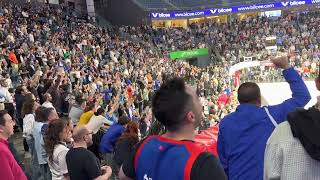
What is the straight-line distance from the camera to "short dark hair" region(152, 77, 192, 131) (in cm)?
208

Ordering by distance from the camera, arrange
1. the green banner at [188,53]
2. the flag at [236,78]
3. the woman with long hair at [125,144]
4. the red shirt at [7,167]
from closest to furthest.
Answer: the red shirt at [7,167] < the woman with long hair at [125,144] < the flag at [236,78] < the green banner at [188,53]

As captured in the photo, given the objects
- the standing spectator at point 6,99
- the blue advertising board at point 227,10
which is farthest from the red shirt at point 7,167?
the blue advertising board at point 227,10

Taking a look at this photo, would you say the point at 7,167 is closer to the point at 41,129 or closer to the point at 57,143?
the point at 57,143

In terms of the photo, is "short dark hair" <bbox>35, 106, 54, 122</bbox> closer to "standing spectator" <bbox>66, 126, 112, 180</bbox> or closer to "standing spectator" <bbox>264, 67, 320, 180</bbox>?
"standing spectator" <bbox>66, 126, 112, 180</bbox>

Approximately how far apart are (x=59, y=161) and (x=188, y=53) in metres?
27.0

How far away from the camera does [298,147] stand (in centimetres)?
207

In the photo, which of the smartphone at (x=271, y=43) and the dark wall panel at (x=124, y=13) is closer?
the smartphone at (x=271, y=43)

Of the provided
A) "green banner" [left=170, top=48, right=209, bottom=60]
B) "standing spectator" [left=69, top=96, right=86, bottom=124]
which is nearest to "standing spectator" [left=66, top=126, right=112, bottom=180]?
"standing spectator" [left=69, top=96, right=86, bottom=124]

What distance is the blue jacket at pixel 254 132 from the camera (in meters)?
2.98

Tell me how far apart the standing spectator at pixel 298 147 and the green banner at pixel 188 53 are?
2715 centimetres

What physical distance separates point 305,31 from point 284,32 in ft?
4.78

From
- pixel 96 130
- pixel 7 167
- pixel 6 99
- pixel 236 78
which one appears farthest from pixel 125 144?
pixel 236 78

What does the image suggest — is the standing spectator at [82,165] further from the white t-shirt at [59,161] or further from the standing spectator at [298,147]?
the standing spectator at [298,147]

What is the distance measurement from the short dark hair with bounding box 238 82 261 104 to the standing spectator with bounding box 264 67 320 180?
993 millimetres
